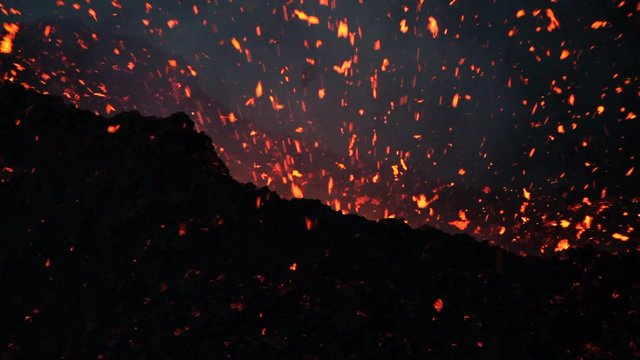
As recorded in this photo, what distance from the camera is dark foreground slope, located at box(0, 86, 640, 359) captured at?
407 centimetres

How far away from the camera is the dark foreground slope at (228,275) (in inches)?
160

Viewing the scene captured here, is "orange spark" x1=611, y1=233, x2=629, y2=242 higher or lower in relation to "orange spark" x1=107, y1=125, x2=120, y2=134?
lower

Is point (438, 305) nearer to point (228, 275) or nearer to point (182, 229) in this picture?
point (228, 275)

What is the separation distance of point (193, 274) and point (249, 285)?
687 mm

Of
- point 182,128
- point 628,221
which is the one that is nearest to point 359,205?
point 628,221

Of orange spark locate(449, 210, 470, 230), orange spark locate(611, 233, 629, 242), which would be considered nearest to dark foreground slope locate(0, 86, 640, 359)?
orange spark locate(611, 233, 629, 242)

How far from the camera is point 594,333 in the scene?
156 inches

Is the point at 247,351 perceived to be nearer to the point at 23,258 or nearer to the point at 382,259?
the point at 382,259

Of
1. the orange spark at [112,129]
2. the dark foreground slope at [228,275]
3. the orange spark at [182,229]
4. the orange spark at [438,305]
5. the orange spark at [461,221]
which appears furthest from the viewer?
the orange spark at [461,221]

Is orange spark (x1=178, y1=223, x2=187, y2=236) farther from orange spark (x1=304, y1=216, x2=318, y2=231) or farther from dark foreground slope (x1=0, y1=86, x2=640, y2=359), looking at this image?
orange spark (x1=304, y1=216, x2=318, y2=231)

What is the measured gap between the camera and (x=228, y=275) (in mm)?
4684

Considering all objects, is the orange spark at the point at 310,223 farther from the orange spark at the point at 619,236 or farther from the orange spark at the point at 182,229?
the orange spark at the point at 619,236

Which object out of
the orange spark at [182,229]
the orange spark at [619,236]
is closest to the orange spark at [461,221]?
the orange spark at [619,236]

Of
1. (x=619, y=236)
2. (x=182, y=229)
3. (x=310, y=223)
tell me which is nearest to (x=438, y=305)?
(x=310, y=223)
